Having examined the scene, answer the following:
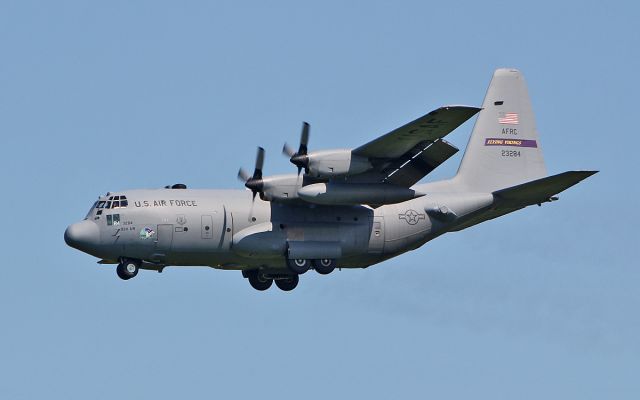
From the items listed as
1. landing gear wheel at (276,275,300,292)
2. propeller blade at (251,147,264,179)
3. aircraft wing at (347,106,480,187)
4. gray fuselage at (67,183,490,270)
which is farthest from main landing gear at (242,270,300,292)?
aircraft wing at (347,106,480,187)

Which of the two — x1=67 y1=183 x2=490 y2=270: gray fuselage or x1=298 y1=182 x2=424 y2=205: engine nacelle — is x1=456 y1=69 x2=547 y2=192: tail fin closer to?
x1=67 y1=183 x2=490 y2=270: gray fuselage

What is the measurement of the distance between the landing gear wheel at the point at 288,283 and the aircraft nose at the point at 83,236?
539cm

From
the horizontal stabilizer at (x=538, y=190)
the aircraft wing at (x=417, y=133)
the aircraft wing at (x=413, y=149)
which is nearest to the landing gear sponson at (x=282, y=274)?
the aircraft wing at (x=413, y=149)

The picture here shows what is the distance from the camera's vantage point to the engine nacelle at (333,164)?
106ft

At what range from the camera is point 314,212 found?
1361 inches

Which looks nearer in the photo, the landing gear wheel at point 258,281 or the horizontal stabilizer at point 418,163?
the horizontal stabilizer at point 418,163

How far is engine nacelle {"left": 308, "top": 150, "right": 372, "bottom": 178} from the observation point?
106 ft

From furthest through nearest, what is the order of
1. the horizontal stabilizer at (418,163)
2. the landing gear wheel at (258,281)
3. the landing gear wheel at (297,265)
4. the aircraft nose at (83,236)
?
the landing gear wheel at (258,281) → the landing gear wheel at (297,265) → the aircraft nose at (83,236) → the horizontal stabilizer at (418,163)

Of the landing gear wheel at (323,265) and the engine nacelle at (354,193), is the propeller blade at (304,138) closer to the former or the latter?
the engine nacelle at (354,193)

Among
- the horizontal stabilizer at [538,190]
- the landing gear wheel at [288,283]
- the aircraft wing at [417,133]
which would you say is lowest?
the landing gear wheel at [288,283]

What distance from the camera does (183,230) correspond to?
1321 inches

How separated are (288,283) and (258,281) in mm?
810

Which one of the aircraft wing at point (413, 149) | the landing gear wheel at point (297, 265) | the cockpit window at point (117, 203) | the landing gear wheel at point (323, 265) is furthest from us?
the landing gear wheel at point (323, 265)

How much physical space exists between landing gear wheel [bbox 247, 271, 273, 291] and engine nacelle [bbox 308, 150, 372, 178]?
185 inches
